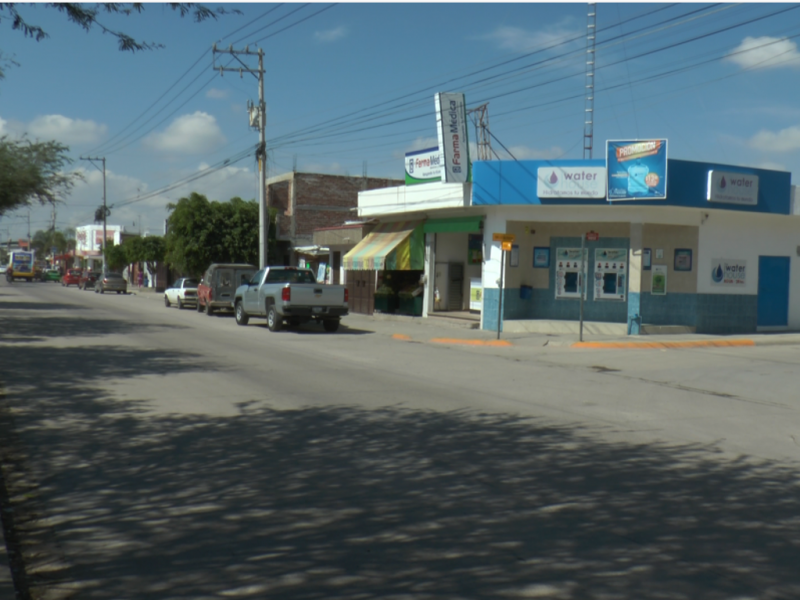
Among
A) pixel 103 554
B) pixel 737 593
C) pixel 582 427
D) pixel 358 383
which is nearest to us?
pixel 737 593

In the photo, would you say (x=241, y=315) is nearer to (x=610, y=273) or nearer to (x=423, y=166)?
(x=423, y=166)

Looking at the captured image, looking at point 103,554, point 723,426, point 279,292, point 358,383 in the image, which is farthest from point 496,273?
point 103,554

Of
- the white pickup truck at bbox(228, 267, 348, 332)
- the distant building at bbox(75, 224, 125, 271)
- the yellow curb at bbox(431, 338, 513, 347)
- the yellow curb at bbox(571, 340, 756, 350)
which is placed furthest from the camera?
the distant building at bbox(75, 224, 125, 271)

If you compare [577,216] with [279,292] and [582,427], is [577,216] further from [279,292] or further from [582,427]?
[582,427]

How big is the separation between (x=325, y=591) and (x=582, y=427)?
5.65 metres

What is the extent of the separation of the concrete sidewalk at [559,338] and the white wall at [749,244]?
1785mm

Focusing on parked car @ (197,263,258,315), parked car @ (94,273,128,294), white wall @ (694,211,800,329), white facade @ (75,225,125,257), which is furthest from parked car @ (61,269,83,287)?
white wall @ (694,211,800,329)

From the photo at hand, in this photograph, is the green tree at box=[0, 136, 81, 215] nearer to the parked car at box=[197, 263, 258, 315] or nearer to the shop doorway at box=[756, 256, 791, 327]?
the parked car at box=[197, 263, 258, 315]

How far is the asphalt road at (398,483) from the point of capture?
490 centimetres

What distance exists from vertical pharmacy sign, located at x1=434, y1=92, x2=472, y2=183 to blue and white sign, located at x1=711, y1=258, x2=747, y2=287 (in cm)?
809

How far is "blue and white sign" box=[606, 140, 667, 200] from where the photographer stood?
2277 cm

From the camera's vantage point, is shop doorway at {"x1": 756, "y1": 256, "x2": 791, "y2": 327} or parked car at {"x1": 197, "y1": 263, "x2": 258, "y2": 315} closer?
shop doorway at {"x1": 756, "y1": 256, "x2": 791, "y2": 327}

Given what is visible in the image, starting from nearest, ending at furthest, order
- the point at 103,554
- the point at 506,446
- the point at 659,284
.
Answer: the point at 103,554
the point at 506,446
the point at 659,284

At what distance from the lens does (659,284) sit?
24.6 m
